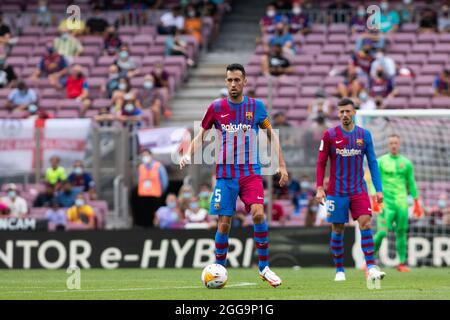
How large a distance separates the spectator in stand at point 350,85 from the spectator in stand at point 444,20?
3.35 metres

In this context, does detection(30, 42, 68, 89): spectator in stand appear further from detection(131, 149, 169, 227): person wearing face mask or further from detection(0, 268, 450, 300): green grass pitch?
detection(0, 268, 450, 300): green grass pitch

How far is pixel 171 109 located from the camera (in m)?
29.2

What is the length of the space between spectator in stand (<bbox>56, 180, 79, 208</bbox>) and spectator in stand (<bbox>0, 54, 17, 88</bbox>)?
5.98 meters

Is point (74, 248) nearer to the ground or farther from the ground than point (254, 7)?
nearer to the ground

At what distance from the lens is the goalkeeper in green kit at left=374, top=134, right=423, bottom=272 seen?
1838 centimetres

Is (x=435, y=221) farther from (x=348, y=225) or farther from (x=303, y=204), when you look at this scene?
(x=303, y=204)

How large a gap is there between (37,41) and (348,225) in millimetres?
12909

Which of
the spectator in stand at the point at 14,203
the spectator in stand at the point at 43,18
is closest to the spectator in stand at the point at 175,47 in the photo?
the spectator in stand at the point at 43,18

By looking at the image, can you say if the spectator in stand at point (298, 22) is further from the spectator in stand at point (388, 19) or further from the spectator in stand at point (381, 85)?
the spectator in stand at point (381, 85)

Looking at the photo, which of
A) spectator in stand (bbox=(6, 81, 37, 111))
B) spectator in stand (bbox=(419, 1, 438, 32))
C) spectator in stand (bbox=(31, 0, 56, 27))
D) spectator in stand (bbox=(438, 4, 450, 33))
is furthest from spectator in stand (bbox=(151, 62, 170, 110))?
spectator in stand (bbox=(438, 4, 450, 33))

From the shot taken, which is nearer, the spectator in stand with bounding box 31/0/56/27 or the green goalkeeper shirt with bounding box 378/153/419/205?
the green goalkeeper shirt with bounding box 378/153/419/205
